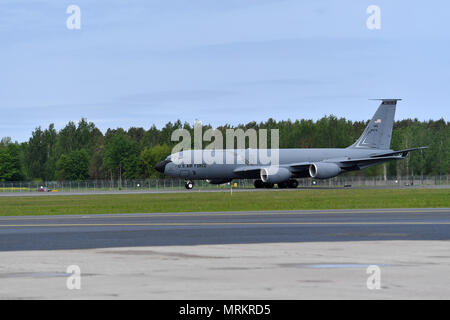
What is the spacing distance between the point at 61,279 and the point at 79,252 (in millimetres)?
4572

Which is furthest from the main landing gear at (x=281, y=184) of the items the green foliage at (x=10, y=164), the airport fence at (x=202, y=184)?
the green foliage at (x=10, y=164)

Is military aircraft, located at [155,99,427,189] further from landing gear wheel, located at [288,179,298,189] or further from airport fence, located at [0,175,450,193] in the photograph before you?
airport fence, located at [0,175,450,193]

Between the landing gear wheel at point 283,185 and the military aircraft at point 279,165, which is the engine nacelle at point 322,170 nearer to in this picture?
the military aircraft at point 279,165

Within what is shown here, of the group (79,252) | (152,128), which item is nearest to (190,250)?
(79,252)

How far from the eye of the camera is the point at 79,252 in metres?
16.8

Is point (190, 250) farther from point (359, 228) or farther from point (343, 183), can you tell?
point (343, 183)

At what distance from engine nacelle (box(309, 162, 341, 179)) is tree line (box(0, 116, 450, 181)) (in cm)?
965

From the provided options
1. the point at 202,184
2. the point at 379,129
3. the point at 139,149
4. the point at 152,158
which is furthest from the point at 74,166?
the point at 379,129

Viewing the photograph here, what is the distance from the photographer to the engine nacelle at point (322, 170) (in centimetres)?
7194

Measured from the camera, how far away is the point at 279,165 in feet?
241

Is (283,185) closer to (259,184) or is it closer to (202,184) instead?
(259,184)

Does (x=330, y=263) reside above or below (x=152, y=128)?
below

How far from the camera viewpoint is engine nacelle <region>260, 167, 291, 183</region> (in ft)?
232
